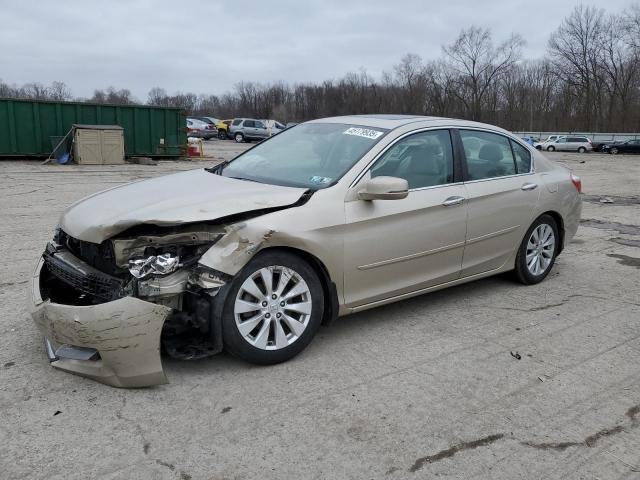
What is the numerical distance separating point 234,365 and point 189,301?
0.57m

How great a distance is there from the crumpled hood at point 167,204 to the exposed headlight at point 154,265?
0.20m

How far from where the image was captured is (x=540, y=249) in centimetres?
552

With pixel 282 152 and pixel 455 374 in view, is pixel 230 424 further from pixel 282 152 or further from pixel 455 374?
pixel 282 152

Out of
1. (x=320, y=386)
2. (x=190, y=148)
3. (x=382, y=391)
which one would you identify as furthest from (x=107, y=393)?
(x=190, y=148)

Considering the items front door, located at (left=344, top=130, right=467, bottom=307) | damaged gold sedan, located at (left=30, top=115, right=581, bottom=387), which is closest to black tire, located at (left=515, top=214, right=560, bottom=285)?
damaged gold sedan, located at (left=30, top=115, right=581, bottom=387)

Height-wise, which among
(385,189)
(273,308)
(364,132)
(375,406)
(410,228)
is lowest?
(375,406)

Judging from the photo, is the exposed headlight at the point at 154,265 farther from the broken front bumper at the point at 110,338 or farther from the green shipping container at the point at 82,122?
the green shipping container at the point at 82,122

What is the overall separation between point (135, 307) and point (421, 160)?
2524 millimetres

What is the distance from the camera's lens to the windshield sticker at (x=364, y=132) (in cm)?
438

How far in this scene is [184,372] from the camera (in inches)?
138

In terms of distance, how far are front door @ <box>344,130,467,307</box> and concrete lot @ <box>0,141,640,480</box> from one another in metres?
0.39

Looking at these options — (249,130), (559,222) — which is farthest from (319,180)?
(249,130)

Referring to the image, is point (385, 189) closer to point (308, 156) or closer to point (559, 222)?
point (308, 156)

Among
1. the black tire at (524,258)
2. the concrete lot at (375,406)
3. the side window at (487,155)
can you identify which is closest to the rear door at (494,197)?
the side window at (487,155)
